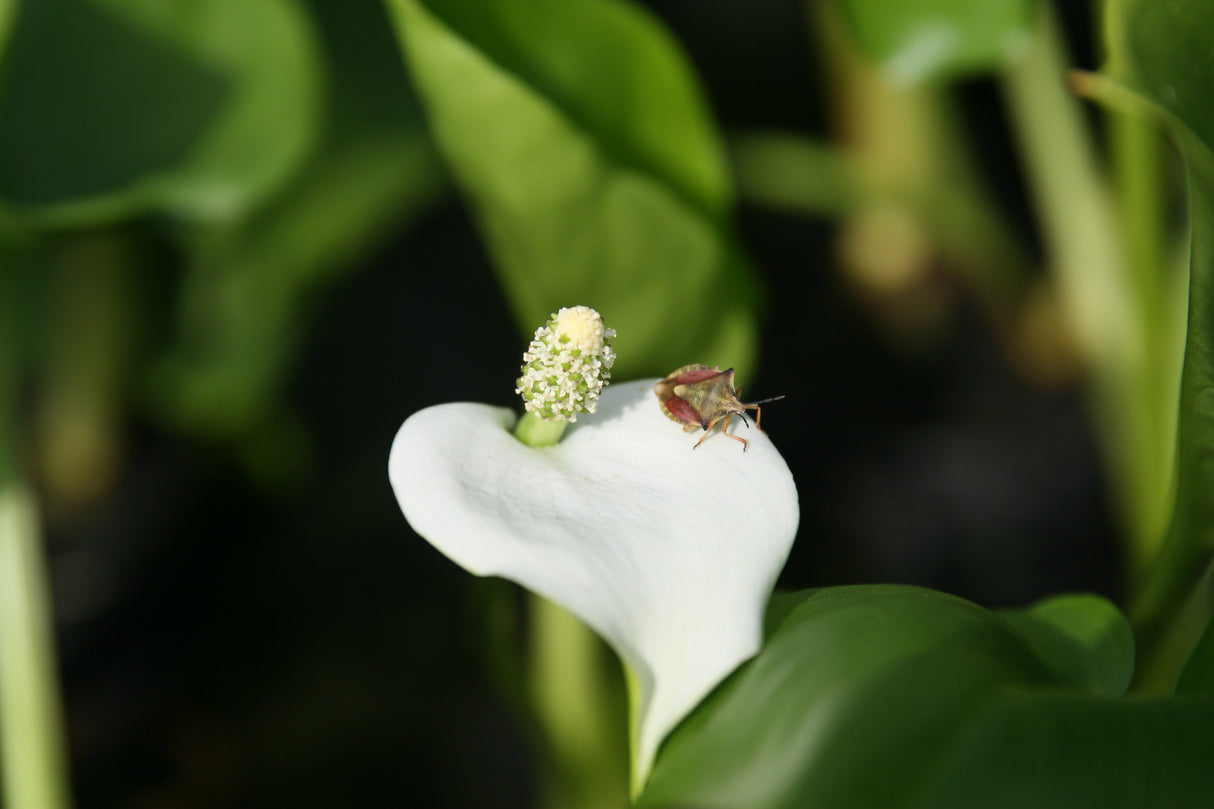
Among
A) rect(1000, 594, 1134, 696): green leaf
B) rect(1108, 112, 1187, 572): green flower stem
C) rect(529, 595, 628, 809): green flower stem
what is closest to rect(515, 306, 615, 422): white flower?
rect(1000, 594, 1134, 696): green leaf

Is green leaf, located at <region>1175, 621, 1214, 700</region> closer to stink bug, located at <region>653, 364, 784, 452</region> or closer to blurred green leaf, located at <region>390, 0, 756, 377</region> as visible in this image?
stink bug, located at <region>653, 364, 784, 452</region>

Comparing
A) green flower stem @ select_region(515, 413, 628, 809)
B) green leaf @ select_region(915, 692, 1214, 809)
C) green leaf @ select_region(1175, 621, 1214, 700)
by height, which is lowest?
green flower stem @ select_region(515, 413, 628, 809)

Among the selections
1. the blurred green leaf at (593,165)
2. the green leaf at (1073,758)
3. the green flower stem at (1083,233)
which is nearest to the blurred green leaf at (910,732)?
the green leaf at (1073,758)

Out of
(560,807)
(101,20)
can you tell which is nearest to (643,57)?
(101,20)

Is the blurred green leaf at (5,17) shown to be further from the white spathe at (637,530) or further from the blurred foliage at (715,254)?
the white spathe at (637,530)

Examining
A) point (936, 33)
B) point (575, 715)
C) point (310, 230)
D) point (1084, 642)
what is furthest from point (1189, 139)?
point (310, 230)

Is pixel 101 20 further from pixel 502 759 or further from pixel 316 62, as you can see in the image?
pixel 502 759

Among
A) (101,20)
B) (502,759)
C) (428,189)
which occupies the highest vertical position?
(101,20)
